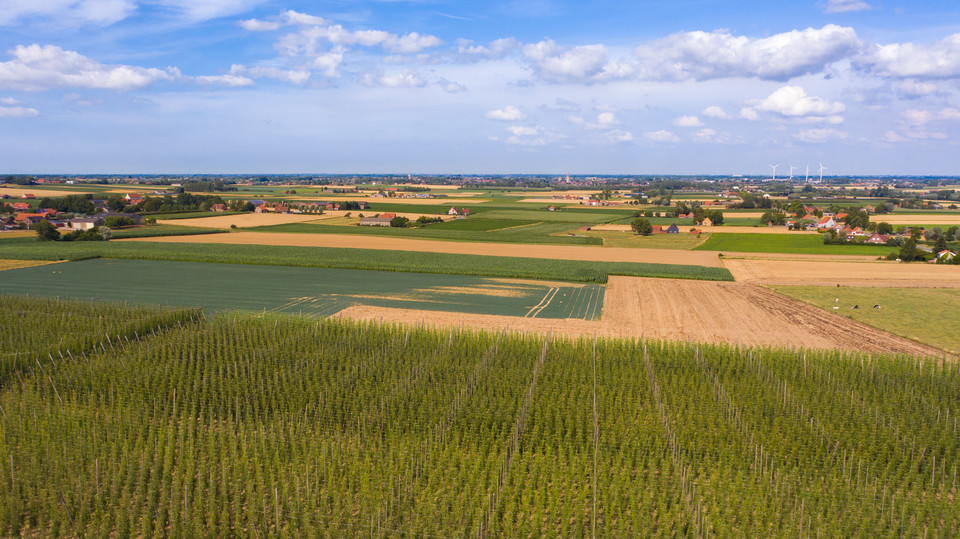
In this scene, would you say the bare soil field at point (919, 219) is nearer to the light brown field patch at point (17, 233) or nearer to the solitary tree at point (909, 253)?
the solitary tree at point (909, 253)

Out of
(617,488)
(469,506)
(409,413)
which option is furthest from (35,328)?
(617,488)

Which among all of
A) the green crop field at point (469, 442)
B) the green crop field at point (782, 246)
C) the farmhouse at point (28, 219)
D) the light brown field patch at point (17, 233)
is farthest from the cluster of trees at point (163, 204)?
the green crop field at point (782, 246)

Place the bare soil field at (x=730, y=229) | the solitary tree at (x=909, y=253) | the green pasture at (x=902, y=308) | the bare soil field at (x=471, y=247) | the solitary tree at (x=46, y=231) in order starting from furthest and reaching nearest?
the bare soil field at (x=730, y=229)
the solitary tree at (x=46, y=231)
the bare soil field at (x=471, y=247)
the solitary tree at (x=909, y=253)
the green pasture at (x=902, y=308)

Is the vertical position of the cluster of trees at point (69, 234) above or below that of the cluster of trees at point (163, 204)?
below

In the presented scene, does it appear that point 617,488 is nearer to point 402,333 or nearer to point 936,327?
point 402,333

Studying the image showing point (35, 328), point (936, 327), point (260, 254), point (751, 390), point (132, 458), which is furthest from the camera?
point (260, 254)

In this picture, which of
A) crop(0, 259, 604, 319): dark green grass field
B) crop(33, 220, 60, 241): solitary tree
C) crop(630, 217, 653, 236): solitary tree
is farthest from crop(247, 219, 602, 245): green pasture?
crop(0, 259, 604, 319): dark green grass field

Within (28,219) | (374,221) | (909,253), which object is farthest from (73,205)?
(909,253)
